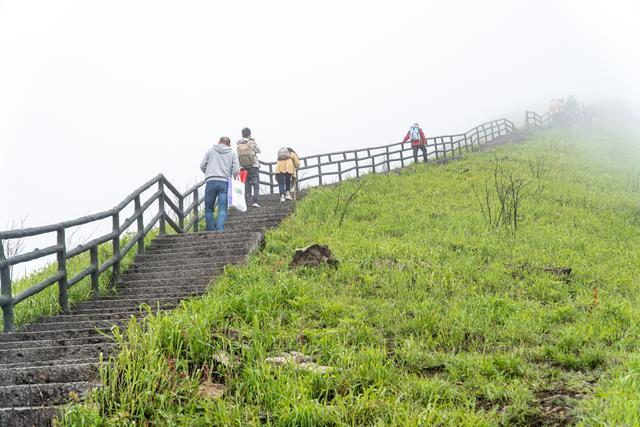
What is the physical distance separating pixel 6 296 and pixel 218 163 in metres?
5.04

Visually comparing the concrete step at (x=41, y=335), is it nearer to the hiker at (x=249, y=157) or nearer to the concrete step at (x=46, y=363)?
the concrete step at (x=46, y=363)

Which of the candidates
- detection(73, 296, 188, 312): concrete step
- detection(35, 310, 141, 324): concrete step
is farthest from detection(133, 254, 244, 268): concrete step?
detection(35, 310, 141, 324): concrete step

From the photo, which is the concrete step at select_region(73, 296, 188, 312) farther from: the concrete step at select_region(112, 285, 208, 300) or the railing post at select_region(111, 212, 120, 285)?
the railing post at select_region(111, 212, 120, 285)

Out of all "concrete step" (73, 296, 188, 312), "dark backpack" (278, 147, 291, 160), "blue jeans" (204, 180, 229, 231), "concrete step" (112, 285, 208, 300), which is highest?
"dark backpack" (278, 147, 291, 160)

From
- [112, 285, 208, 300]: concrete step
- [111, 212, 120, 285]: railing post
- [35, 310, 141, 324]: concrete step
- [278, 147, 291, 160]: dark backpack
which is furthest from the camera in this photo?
[278, 147, 291, 160]: dark backpack

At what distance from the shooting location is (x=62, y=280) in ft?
24.9

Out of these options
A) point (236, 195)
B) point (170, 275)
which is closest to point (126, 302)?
point (170, 275)

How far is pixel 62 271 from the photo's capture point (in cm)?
756

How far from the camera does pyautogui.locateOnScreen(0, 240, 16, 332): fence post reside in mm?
6371

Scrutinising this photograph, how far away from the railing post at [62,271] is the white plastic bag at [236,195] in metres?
4.05

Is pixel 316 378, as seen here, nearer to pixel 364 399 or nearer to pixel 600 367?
pixel 364 399

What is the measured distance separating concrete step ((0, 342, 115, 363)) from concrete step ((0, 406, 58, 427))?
1.05 metres

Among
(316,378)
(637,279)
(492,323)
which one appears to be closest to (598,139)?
(637,279)

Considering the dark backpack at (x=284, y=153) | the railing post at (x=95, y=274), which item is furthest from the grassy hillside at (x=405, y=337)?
the dark backpack at (x=284, y=153)
